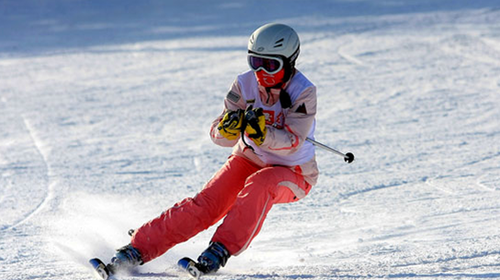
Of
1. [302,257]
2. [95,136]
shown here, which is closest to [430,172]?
[302,257]

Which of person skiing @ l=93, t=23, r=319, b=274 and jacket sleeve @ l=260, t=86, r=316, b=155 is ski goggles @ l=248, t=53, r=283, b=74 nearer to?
person skiing @ l=93, t=23, r=319, b=274

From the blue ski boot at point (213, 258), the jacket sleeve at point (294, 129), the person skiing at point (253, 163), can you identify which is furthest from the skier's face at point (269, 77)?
the blue ski boot at point (213, 258)

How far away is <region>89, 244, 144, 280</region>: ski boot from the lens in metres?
3.34

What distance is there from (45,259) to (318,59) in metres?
8.13

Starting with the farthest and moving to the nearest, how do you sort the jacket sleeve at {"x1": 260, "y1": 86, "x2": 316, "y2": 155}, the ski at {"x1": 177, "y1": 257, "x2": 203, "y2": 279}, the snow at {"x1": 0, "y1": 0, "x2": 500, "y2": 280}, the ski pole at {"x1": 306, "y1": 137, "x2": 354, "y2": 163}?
the snow at {"x1": 0, "y1": 0, "x2": 500, "y2": 280}
the ski pole at {"x1": 306, "y1": 137, "x2": 354, "y2": 163}
the jacket sleeve at {"x1": 260, "y1": 86, "x2": 316, "y2": 155}
the ski at {"x1": 177, "y1": 257, "x2": 203, "y2": 279}

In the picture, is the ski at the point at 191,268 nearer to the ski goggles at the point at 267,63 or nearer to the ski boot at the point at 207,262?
the ski boot at the point at 207,262

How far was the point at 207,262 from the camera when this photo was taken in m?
3.31

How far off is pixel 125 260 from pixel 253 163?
3.12ft

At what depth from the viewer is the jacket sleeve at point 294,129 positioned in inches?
139

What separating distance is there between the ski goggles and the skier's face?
0.08 feet

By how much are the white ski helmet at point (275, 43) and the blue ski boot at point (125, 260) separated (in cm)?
125

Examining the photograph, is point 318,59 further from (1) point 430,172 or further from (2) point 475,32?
(1) point 430,172

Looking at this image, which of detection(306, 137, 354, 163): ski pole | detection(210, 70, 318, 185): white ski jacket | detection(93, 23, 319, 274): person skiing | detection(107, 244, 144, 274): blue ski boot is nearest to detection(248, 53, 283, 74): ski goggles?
detection(93, 23, 319, 274): person skiing

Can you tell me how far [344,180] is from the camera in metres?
6.05
